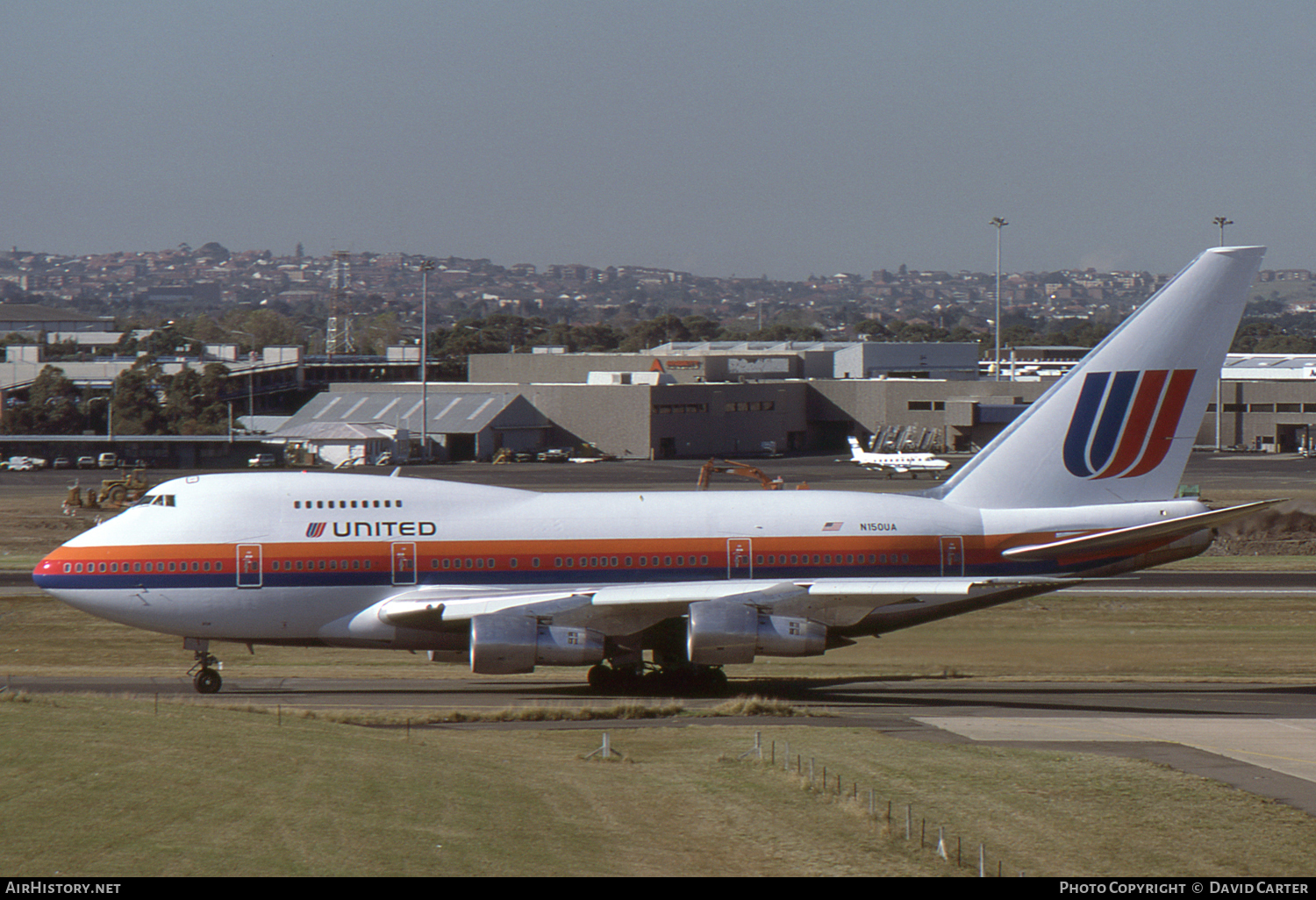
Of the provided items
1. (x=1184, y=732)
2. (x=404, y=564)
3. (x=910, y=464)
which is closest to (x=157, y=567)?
(x=404, y=564)

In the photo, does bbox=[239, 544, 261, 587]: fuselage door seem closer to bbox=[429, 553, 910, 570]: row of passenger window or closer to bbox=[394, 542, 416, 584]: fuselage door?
bbox=[394, 542, 416, 584]: fuselage door

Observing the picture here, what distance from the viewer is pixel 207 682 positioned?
35562 millimetres

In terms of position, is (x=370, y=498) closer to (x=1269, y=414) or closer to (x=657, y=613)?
(x=657, y=613)

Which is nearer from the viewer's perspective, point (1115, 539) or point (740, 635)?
point (740, 635)

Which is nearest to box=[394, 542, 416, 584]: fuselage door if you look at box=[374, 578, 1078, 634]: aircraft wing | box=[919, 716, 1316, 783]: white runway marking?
box=[374, 578, 1078, 634]: aircraft wing

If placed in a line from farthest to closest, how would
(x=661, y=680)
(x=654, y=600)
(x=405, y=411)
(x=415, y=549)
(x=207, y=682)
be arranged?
(x=405, y=411)
(x=661, y=680)
(x=207, y=682)
(x=415, y=549)
(x=654, y=600)

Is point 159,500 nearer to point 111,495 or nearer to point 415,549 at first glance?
point 415,549

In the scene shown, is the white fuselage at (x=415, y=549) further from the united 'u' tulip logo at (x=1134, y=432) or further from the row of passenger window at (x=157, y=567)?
the united 'u' tulip logo at (x=1134, y=432)

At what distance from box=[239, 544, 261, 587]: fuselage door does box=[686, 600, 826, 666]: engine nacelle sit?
36.5 feet

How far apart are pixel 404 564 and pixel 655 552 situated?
650 cm

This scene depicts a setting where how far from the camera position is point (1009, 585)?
114ft

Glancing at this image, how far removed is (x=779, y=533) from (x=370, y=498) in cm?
1076

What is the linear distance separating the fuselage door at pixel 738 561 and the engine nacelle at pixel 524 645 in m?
4.02
